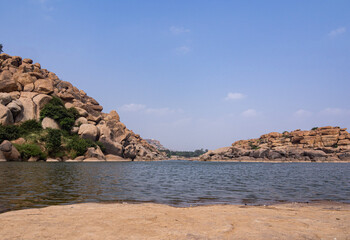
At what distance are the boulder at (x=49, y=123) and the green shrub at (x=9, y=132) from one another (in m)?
7.63

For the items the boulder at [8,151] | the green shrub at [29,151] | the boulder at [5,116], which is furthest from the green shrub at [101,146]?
the boulder at [8,151]

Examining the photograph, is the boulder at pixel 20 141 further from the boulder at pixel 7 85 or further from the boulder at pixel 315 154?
the boulder at pixel 315 154

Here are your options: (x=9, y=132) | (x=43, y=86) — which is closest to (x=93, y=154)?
(x=9, y=132)

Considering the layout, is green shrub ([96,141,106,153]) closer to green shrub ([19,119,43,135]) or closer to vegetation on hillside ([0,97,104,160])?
vegetation on hillside ([0,97,104,160])

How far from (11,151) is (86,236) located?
4380 centimetres

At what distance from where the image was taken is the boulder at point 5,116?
4531 cm

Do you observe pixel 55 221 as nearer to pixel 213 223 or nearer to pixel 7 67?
pixel 213 223

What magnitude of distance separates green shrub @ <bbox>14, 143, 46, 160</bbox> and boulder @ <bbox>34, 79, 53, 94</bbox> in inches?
809

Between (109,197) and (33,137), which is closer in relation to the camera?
(109,197)

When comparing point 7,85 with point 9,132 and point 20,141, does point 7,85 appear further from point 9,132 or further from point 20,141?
point 20,141

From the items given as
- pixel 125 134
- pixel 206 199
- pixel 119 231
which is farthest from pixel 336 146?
pixel 119 231

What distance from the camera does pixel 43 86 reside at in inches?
2406

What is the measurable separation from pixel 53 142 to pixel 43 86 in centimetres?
1897

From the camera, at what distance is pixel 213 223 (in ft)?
18.1
